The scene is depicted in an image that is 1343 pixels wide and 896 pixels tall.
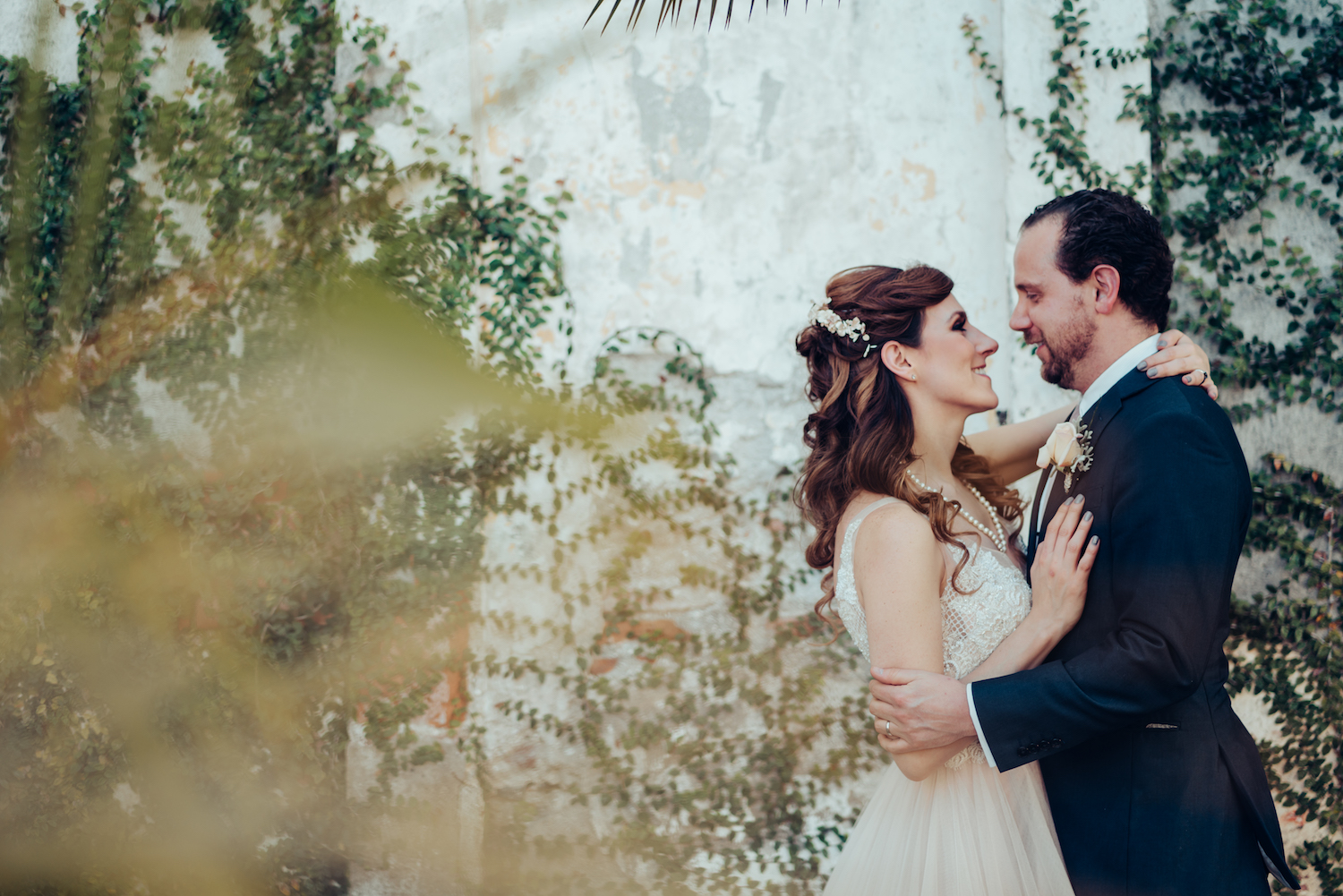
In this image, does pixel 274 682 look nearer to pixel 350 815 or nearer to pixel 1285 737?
pixel 350 815

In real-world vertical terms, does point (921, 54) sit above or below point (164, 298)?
above

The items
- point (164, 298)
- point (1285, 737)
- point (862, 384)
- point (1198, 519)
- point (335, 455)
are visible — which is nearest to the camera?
point (1198, 519)

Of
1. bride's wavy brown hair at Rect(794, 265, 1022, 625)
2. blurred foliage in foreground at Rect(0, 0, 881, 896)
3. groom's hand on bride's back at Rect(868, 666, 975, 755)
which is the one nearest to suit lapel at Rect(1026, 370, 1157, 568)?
bride's wavy brown hair at Rect(794, 265, 1022, 625)

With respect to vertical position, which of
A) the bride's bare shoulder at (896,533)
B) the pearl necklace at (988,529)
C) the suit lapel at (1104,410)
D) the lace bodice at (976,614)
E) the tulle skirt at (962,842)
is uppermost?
the suit lapel at (1104,410)

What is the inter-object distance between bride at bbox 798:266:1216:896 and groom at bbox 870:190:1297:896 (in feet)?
0.22

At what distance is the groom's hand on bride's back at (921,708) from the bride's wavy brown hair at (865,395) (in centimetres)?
39

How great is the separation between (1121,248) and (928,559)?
870 millimetres

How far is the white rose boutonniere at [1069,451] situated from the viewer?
1.99 m

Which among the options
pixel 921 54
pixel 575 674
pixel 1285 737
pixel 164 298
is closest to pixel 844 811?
pixel 575 674

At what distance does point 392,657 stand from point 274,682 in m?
0.50

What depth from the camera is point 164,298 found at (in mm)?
3893

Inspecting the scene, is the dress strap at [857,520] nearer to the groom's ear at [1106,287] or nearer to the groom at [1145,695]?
the groom at [1145,695]

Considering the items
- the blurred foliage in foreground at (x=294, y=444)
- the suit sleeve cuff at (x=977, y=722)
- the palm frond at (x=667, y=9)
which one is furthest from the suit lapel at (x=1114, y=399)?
the blurred foliage in foreground at (x=294, y=444)

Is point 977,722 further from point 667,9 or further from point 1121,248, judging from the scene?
point 667,9
